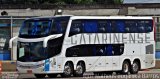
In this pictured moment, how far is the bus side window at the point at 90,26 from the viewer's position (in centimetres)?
3000

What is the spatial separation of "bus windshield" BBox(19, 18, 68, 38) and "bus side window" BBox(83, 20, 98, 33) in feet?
5.23

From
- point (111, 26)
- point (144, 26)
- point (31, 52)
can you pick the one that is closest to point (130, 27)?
point (144, 26)

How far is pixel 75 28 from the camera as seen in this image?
29.3 meters

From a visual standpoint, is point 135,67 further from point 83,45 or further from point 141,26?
point 83,45

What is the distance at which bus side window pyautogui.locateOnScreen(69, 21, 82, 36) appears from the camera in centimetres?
2907

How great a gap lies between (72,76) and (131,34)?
513cm

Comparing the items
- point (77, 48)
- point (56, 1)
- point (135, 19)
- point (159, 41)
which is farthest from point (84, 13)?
point (56, 1)

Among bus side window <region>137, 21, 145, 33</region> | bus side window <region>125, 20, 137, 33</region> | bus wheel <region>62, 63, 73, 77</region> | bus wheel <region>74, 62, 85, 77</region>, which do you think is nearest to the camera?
bus wheel <region>62, 63, 73, 77</region>

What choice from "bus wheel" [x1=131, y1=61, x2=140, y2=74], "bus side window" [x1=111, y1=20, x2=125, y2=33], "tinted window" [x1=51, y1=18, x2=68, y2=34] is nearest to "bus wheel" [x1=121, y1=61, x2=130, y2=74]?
"bus wheel" [x1=131, y1=61, x2=140, y2=74]

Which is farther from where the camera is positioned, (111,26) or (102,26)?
Result: (111,26)

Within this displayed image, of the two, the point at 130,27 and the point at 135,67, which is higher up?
the point at 130,27

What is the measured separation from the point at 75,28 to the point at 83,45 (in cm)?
123

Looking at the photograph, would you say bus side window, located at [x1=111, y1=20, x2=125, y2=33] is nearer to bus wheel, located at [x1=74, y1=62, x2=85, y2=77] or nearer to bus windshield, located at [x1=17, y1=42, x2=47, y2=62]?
bus wheel, located at [x1=74, y1=62, x2=85, y2=77]

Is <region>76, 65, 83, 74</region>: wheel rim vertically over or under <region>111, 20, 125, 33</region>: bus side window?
under
